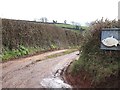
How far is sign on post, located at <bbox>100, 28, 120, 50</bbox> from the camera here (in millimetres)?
10625

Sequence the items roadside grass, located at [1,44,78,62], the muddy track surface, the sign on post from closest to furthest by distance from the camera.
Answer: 1. the muddy track surface
2. the sign on post
3. roadside grass, located at [1,44,78,62]

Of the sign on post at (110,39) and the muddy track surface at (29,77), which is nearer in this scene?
the muddy track surface at (29,77)

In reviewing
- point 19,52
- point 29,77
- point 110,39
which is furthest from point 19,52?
point 110,39

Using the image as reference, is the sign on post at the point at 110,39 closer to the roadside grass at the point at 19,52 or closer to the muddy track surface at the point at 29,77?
the muddy track surface at the point at 29,77

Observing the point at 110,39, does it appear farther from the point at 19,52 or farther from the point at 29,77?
the point at 19,52

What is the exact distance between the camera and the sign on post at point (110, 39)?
10.6m

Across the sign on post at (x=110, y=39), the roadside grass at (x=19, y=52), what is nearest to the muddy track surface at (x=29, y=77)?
the sign on post at (x=110, y=39)

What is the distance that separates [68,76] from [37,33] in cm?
1447

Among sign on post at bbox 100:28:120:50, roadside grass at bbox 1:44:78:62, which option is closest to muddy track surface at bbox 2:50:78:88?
sign on post at bbox 100:28:120:50

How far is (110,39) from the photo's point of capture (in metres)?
10.8

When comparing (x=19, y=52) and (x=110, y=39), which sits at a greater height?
(x=110, y=39)

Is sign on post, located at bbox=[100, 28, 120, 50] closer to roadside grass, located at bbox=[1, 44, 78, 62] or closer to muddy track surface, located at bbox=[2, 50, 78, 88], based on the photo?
muddy track surface, located at bbox=[2, 50, 78, 88]

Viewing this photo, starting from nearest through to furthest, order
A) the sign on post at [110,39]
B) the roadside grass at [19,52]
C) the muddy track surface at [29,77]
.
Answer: the muddy track surface at [29,77] < the sign on post at [110,39] < the roadside grass at [19,52]

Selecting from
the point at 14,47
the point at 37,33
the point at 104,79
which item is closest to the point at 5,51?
the point at 14,47
